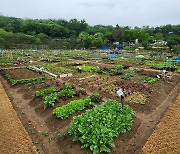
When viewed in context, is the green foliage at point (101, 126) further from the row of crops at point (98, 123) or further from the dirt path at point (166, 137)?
the dirt path at point (166, 137)

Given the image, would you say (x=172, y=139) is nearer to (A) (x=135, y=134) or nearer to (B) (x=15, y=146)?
(A) (x=135, y=134)

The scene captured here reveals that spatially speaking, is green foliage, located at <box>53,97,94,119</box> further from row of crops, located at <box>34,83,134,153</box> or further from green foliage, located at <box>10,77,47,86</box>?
green foliage, located at <box>10,77,47,86</box>

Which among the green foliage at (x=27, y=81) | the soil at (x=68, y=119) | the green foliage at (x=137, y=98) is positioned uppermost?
the green foliage at (x=27, y=81)

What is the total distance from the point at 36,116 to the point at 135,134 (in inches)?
209

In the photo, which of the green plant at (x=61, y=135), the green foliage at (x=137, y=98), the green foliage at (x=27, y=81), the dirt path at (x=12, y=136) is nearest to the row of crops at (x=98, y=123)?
the green plant at (x=61, y=135)

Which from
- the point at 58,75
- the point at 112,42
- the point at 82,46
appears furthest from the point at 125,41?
the point at 58,75

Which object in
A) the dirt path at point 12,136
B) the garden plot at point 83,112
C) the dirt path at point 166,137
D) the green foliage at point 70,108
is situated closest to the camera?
Answer: the dirt path at point 166,137

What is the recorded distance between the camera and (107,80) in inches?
715

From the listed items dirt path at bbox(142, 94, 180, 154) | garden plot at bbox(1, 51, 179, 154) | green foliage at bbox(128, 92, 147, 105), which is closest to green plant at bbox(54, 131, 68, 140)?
garden plot at bbox(1, 51, 179, 154)

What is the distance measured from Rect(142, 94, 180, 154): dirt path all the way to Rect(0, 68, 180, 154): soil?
300 mm

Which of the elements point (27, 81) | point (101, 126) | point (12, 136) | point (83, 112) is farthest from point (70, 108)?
point (27, 81)

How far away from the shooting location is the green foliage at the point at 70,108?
10.3 metres

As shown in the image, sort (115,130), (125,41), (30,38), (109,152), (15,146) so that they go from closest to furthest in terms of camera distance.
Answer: (109,152) < (15,146) < (115,130) < (30,38) < (125,41)

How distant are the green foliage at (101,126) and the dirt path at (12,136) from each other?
5.89 ft
